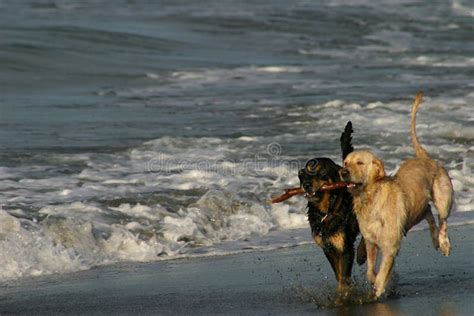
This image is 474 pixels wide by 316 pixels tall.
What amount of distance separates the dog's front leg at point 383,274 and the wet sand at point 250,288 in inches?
3.8

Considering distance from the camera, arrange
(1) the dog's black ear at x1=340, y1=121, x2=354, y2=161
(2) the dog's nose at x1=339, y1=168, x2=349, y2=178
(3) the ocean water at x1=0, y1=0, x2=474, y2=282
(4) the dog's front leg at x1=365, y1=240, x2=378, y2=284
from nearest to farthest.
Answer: (2) the dog's nose at x1=339, y1=168, x2=349, y2=178, (4) the dog's front leg at x1=365, y1=240, x2=378, y2=284, (1) the dog's black ear at x1=340, y1=121, x2=354, y2=161, (3) the ocean water at x1=0, y1=0, x2=474, y2=282

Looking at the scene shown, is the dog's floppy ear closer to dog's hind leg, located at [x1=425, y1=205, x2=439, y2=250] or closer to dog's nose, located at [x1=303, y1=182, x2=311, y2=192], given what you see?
dog's nose, located at [x1=303, y1=182, x2=311, y2=192]

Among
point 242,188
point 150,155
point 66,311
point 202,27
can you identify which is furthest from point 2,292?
point 202,27

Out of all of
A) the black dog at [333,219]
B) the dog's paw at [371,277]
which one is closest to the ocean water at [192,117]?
the black dog at [333,219]

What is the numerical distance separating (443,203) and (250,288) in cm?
156

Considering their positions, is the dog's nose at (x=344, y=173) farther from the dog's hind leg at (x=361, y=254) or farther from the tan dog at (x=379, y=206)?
the dog's hind leg at (x=361, y=254)

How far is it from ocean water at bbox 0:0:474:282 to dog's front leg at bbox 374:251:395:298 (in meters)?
2.41

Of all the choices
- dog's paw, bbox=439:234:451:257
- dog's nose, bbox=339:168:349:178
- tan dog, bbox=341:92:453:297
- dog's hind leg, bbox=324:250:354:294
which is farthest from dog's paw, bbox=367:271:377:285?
dog's paw, bbox=439:234:451:257

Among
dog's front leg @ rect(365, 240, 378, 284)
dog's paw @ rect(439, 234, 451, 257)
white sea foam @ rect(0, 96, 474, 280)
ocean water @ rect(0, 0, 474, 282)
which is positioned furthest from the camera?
ocean water @ rect(0, 0, 474, 282)

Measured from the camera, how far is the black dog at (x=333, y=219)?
23.8 ft

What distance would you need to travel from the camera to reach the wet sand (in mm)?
7180

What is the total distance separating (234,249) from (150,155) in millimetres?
4123

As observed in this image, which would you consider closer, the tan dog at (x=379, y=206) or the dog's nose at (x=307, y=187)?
the tan dog at (x=379, y=206)

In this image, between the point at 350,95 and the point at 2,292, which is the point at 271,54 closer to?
the point at 350,95
